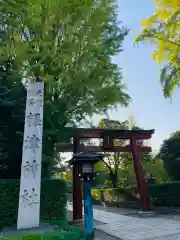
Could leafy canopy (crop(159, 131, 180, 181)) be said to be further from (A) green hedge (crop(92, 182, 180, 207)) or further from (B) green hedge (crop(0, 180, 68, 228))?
(B) green hedge (crop(0, 180, 68, 228))

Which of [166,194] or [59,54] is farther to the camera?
[166,194]

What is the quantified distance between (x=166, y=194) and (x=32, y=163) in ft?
28.0

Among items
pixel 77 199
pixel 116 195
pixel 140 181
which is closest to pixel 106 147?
pixel 140 181

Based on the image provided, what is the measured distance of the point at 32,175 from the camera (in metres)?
7.46

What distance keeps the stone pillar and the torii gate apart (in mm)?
2229

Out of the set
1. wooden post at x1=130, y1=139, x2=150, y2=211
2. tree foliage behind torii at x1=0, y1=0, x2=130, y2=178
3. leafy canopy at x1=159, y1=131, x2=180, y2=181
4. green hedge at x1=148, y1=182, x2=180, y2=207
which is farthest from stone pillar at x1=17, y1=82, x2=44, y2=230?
leafy canopy at x1=159, y1=131, x2=180, y2=181

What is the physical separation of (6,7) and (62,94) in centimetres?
384

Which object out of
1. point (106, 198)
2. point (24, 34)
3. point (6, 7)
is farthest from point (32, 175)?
point (106, 198)

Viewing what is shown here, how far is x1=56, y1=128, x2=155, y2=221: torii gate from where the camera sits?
34.8ft

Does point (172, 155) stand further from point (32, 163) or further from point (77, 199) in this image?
point (32, 163)

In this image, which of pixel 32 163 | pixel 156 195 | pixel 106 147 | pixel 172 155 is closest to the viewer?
pixel 32 163

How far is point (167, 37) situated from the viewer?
1427 centimetres

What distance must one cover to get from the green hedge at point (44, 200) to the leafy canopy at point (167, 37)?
8850mm

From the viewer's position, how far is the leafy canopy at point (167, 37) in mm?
13875
